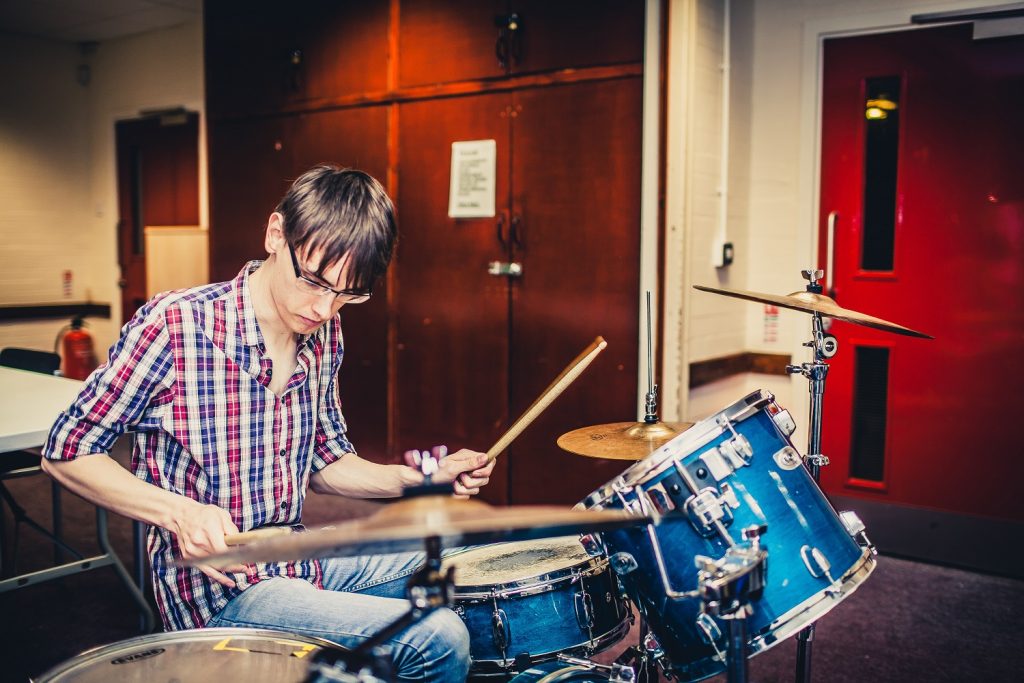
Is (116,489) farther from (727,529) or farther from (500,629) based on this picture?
(727,529)

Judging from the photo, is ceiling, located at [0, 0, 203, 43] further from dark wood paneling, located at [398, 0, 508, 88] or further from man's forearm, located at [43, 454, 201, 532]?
man's forearm, located at [43, 454, 201, 532]

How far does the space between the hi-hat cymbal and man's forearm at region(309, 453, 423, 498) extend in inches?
25.5

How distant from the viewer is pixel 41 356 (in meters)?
3.30

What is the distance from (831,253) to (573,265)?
1.11 meters

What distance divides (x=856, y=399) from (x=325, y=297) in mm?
2821

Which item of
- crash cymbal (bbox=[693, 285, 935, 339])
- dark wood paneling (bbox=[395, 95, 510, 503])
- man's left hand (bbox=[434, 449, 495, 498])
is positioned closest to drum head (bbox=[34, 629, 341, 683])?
man's left hand (bbox=[434, 449, 495, 498])

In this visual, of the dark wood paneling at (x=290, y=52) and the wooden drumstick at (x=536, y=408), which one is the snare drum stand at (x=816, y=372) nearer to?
the wooden drumstick at (x=536, y=408)

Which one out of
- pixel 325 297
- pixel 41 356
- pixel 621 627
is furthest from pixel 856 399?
pixel 41 356

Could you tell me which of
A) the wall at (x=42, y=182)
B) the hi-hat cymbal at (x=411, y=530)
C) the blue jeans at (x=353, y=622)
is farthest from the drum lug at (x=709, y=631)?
the wall at (x=42, y=182)

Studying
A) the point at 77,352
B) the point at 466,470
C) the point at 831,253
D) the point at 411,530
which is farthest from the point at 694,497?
the point at 77,352

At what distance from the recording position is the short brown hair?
1500 mm

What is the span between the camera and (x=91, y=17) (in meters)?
6.13

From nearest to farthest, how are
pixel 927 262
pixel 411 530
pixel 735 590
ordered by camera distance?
pixel 411 530
pixel 735 590
pixel 927 262

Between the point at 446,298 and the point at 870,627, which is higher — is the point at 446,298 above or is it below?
above
